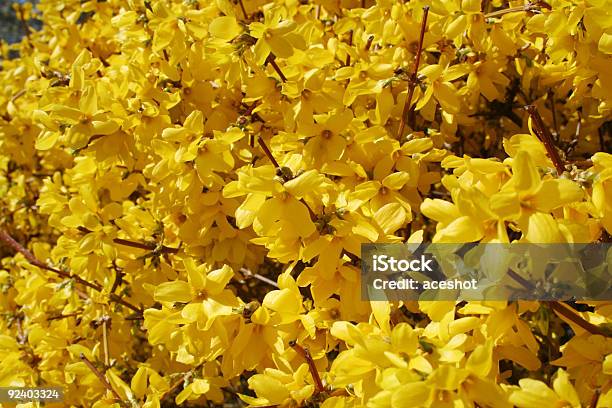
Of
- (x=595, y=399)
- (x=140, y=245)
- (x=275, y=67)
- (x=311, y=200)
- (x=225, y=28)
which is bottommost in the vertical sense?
(x=140, y=245)

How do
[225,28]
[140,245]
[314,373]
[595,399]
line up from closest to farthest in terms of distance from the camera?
[595,399] → [314,373] → [225,28] → [140,245]

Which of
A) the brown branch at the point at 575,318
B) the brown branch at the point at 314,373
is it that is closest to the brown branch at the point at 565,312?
the brown branch at the point at 575,318

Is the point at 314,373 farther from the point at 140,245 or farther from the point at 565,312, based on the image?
the point at 140,245

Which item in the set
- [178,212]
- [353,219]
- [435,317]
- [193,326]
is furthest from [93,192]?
[435,317]

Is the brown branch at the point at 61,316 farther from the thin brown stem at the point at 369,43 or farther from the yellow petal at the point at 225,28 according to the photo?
the thin brown stem at the point at 369,43

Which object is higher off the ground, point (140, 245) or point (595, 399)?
point (595, 399)

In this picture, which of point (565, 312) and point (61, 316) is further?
point (61, 316)

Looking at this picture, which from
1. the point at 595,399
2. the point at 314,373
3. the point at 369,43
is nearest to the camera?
the point at 595,399

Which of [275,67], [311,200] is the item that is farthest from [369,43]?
[311,200]

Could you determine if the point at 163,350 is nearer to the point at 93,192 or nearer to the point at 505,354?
the point at 93,192
